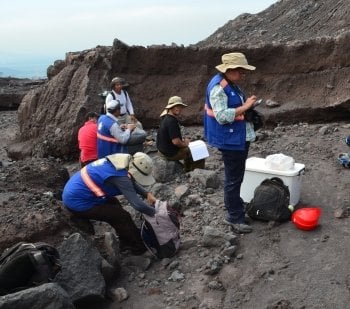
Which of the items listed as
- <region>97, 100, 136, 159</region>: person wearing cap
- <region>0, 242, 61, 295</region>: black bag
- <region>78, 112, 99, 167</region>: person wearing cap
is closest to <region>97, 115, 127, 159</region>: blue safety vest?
<region>97, 100, 136, 159</region>: person wearing cap

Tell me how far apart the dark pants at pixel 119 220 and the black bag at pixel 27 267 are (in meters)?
1.00

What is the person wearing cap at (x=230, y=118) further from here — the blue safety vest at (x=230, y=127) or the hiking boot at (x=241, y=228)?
the hiking boot at (x=241, y=228)

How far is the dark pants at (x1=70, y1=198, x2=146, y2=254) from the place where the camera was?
18.1 feet

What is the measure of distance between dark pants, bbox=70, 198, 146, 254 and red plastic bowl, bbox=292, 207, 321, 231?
172cm

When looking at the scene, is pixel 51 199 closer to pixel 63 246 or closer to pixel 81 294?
pixel 63 246

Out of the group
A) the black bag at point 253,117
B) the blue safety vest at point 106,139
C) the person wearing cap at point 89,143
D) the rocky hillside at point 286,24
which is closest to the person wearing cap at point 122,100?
the person wearing cap at point 89,143

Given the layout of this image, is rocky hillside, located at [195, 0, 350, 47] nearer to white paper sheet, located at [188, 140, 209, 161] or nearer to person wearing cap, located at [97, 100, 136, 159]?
white paper sheet, located at [188, 140, 209, 161]

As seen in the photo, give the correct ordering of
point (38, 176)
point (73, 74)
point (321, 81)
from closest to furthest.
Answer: point (38, 176) < point (321, 81) < point (73, 74)

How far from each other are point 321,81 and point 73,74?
564cm

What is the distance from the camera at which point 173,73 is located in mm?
12484

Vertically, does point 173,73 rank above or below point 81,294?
above

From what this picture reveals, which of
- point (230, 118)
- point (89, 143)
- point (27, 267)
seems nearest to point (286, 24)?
point (89, 143)

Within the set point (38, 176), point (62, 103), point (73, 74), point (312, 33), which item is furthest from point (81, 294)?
point (312, 33)

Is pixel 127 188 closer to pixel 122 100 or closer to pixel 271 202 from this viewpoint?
pixel 271 202
